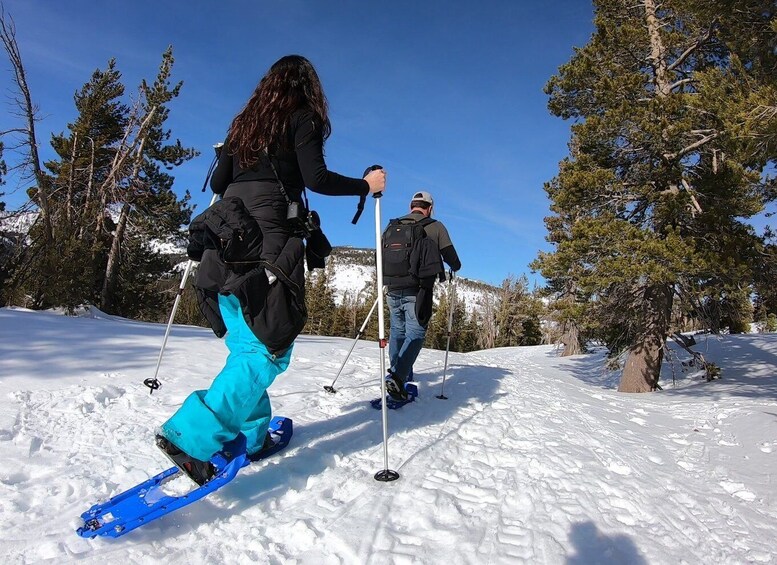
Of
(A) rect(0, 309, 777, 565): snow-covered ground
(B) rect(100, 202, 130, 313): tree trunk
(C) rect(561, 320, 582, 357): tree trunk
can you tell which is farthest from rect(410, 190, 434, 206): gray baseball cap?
(C) rect(561, 320, 582, 357): tree trunk

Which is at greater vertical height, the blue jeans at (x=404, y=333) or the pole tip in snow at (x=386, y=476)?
the blue jeans at (x=404, y=333)

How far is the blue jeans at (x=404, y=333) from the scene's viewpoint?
15.0ft

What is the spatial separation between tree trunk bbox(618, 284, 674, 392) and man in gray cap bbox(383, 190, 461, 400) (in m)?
6.45

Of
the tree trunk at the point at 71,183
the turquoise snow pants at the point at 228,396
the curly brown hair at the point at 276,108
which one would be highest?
the tree trunk at the point at 71,183

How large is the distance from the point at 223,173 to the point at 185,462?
1.60 metres

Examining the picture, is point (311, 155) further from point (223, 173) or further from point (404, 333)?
point (404, 333)

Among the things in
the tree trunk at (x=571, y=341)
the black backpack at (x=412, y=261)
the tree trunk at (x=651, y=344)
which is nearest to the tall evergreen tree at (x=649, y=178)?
the tree trunk at (x=651, y=344)

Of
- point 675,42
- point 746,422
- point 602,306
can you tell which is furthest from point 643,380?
point 675,42

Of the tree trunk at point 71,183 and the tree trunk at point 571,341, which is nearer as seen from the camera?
the tree trunk at point 71,183

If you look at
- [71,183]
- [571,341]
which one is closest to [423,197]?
[71,183]

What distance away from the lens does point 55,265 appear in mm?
11445

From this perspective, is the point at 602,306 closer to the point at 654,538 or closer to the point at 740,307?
the point at 740,307

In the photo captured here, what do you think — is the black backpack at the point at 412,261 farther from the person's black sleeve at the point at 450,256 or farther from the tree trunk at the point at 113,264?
the tree trunk at the point at 113,264

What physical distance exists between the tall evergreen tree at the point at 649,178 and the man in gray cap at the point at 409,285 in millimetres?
4589
